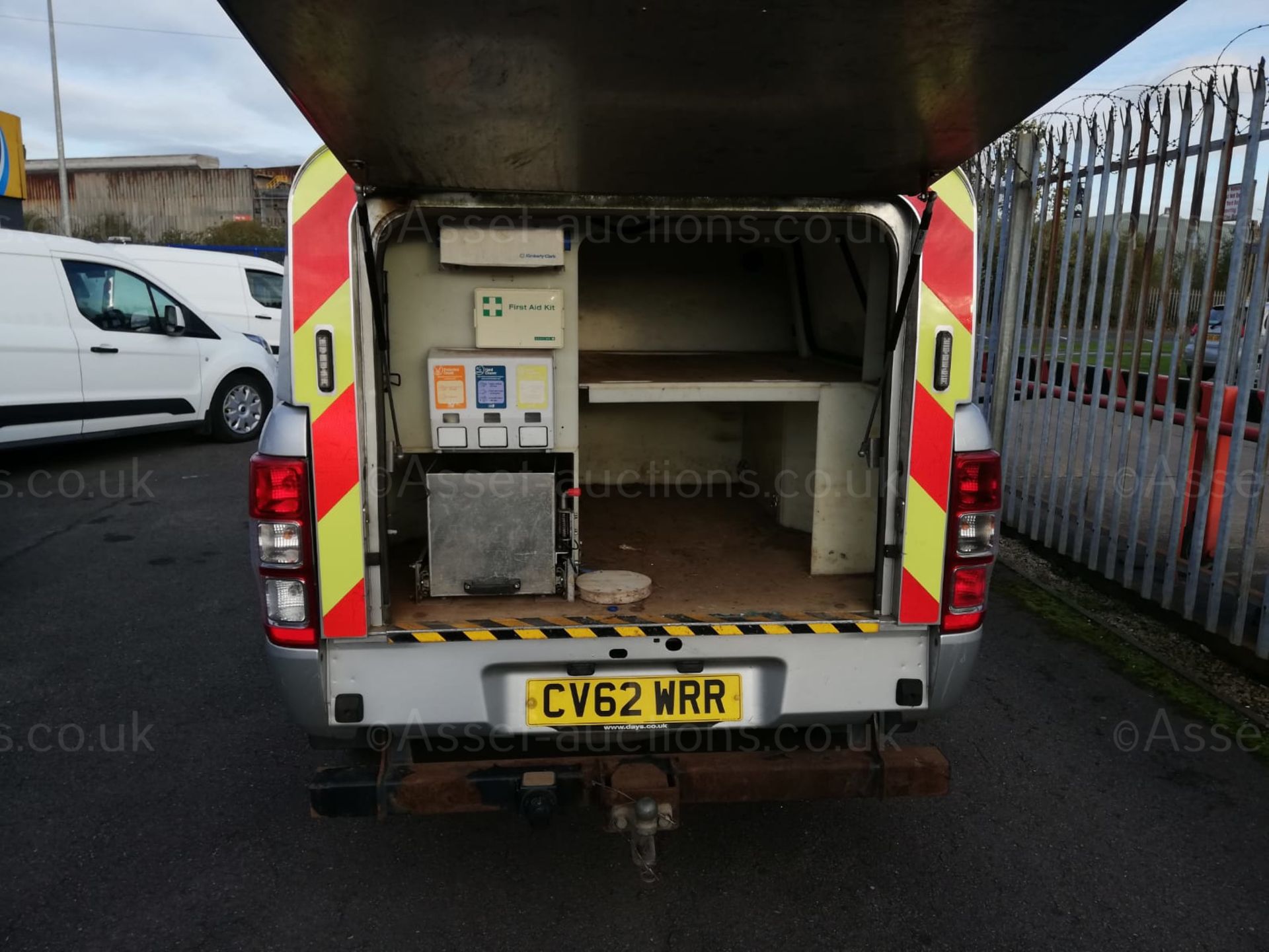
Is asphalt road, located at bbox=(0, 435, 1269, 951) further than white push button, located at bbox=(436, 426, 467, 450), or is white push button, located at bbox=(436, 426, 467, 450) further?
white push button, located at bbox=(436, 426, 467, 450)

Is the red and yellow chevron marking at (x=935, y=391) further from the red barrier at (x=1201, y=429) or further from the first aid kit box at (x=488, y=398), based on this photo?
the red barrier at (x=1201, y=429)

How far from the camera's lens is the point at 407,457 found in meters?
3.18

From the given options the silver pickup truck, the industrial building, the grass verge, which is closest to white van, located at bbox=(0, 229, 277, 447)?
the silver pickup truck

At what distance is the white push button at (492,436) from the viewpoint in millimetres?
2701

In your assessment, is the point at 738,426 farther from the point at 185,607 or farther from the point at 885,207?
the point at 185,607

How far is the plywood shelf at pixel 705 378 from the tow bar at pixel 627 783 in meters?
1.12

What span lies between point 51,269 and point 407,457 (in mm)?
6747

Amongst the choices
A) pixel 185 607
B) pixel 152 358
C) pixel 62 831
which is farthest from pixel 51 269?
pixel 62 831

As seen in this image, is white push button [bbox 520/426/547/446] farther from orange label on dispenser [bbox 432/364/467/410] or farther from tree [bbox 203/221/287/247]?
tree [bbox 203/221/287/247]

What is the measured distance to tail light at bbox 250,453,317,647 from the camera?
7.70 feet

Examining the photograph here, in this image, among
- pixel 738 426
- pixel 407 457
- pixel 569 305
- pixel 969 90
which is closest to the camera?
pixel 969 90

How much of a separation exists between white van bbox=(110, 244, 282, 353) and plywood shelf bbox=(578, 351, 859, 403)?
33.9ft

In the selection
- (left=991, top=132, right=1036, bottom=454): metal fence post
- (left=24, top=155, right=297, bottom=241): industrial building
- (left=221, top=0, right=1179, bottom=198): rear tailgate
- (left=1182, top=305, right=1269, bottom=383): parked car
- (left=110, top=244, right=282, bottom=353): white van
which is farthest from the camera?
(left=24, top=155, right=297, bottom=241): industrial building

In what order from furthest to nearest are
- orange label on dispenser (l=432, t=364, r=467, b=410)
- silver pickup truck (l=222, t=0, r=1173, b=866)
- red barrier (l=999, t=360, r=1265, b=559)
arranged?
red barrier (l=999, t=360, r=1265, b=559), orange label on dispenser (l=432, t=364, r=467, b=410), silver pickup truck (l=222, t=0, r=1173, b=866)
